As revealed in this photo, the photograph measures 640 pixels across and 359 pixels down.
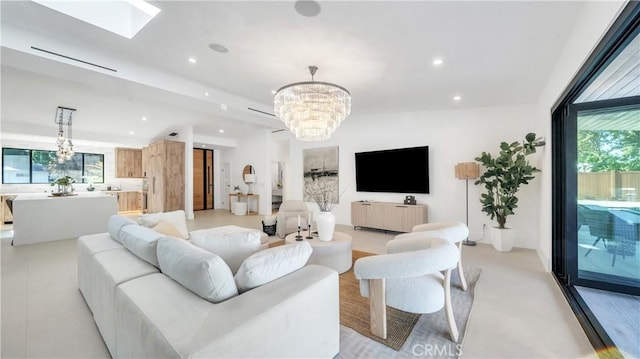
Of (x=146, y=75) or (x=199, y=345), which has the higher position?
(x=146, y=75)

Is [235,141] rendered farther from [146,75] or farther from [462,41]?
[462,41]

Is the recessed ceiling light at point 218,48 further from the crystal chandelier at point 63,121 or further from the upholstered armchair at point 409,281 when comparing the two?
the crystal chandelier at point 63,121

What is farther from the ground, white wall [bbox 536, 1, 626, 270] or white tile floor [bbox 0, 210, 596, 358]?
white wall [bbox 536, 1, 626, 270]

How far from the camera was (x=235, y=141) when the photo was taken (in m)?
9.23

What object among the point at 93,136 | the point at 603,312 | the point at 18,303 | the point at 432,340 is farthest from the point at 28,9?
the point at 93,136

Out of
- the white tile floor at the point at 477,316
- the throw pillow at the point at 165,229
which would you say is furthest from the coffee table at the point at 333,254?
the throw pillow at the point at 165,229

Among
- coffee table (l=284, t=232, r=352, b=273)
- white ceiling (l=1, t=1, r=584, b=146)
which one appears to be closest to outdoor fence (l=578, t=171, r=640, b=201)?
white ceiling (l=1, t=1, r=584, b=146)

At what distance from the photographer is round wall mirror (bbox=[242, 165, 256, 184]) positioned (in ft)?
28.1

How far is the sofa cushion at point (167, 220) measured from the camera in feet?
10.3

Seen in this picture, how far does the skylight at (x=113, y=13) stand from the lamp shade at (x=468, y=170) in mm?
4875

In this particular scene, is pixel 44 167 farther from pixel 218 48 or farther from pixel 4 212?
pixel 218 48

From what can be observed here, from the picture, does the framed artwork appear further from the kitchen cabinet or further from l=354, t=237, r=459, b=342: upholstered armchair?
the kitchen cabinet

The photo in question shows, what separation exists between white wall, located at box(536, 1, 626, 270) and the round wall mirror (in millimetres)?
7563

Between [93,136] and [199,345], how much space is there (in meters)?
9.37
